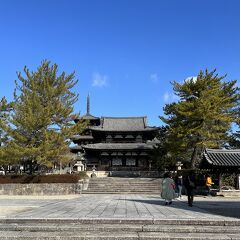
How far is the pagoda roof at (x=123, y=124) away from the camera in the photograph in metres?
52.9

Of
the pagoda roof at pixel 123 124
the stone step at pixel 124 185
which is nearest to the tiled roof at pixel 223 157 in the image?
the stone step at pixel 124 185

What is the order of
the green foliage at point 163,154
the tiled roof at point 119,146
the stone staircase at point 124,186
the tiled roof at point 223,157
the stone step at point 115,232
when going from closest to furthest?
the stone step at point 115,232 < the tiled roof at point 223,157 < the stone staircase at point 124,186 < the green foliage at point 163,154 < the tiled roof at point 119,146

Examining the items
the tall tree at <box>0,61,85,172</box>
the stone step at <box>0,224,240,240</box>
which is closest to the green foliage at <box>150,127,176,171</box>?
the tall tree at <box>0,61,85,172</box>

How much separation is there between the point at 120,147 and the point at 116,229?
4074 centimetres

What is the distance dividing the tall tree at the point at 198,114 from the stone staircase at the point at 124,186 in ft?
15.6

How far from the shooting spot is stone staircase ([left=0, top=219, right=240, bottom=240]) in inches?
358

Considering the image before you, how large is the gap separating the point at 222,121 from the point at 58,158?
16.9 metres

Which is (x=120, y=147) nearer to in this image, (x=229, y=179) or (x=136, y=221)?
(x=229, y=179)

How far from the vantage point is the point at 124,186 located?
114 ft

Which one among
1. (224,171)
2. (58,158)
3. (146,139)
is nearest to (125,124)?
(146,139)

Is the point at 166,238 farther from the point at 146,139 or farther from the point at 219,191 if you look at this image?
the point at 146,139

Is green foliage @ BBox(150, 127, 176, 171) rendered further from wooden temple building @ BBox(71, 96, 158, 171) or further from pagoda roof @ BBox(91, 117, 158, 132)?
pagoda roof @ BBox(91, 117, 158, 132)

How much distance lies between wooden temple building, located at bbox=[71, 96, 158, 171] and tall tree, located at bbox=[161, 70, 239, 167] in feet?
39.2

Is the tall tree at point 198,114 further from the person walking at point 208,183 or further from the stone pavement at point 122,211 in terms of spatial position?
the stone pavement at point 122,211
